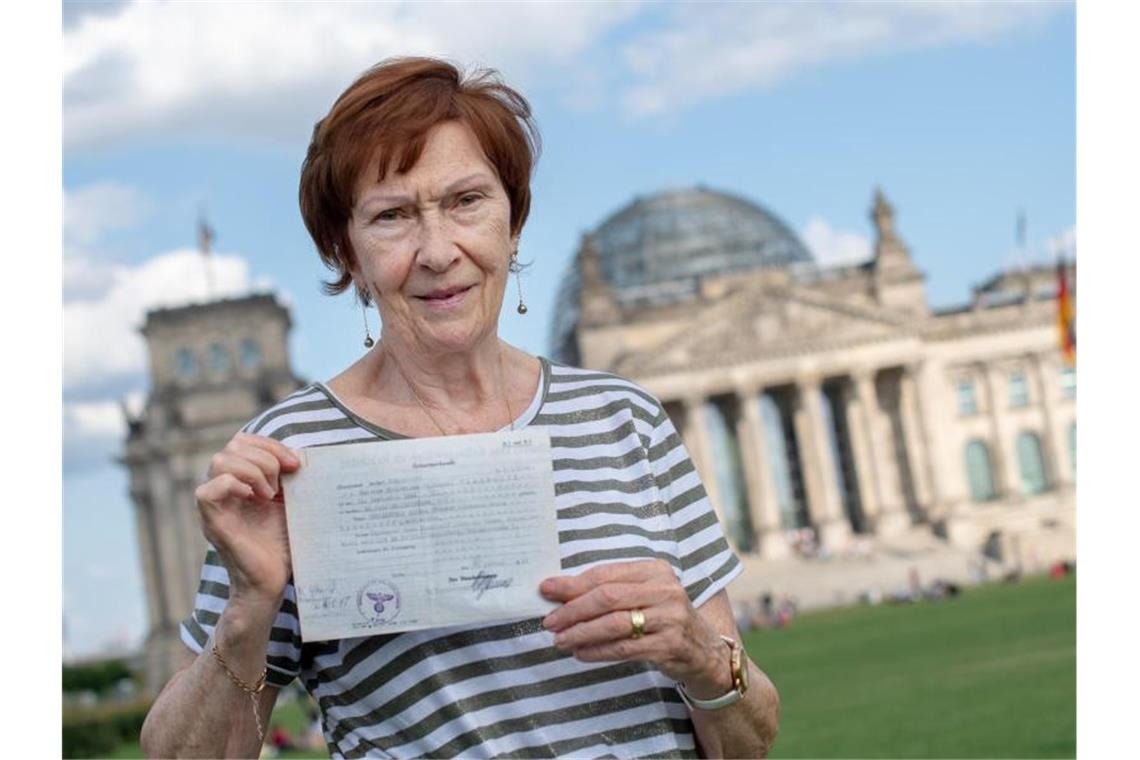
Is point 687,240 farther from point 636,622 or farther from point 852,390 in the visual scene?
point 636,622

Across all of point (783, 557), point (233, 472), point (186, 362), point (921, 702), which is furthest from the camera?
point (186, 362)

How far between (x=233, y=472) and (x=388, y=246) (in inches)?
20.2

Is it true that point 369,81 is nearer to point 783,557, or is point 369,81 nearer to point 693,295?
point 783,557

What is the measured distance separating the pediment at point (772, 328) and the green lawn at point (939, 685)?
42.7 m

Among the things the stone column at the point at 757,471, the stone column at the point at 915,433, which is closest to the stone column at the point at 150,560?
the stone column at the point at 757,471

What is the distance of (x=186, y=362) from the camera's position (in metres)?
82.5

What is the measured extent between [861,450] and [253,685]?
81.2 metres

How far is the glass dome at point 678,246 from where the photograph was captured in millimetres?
95438

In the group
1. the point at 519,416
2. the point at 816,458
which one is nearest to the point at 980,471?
the point at 816,458

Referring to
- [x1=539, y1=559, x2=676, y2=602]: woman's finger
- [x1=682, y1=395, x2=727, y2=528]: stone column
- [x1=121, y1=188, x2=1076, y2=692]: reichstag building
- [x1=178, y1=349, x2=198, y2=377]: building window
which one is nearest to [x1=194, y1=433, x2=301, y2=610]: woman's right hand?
[x1=539, y1=559, x2=676, y2=602]: woman's finger

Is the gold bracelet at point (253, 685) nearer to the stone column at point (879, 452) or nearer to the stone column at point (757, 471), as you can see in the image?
the stone column at point (757, 471)

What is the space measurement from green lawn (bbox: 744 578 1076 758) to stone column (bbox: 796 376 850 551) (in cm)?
4201
